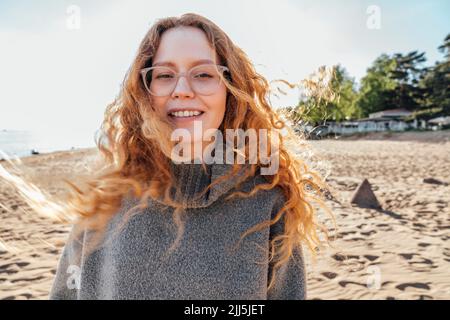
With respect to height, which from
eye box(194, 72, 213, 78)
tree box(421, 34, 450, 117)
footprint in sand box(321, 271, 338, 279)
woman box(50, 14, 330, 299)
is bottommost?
footprint in sand box(321, 271, 338, 279)

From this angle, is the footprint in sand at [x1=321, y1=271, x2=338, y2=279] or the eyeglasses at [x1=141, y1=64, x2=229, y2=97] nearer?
the eyeglasses at [x1=141, y1=64, x2=229, y2=97]

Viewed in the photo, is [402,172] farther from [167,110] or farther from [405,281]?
[167,110]

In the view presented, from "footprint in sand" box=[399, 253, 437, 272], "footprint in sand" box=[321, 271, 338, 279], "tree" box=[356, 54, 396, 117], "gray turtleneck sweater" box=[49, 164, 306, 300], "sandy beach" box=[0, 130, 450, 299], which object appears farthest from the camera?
"tree" box=[356, 54, 396, 117]

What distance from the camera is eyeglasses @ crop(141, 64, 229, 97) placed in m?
1.35

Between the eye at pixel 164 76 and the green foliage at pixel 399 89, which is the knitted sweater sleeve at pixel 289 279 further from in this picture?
the green foliage at pixel 399 89

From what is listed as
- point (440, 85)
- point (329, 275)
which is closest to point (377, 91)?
point (440, 85)

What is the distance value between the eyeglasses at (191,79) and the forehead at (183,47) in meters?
0.04

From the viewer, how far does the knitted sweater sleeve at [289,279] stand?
1.39m

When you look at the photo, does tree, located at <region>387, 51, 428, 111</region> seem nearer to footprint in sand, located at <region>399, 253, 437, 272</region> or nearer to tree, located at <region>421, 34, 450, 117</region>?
tree, located at <region>421, 34, 450, 117</region>

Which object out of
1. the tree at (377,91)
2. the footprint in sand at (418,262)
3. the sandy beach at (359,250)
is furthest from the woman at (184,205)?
the tree at (377,91)

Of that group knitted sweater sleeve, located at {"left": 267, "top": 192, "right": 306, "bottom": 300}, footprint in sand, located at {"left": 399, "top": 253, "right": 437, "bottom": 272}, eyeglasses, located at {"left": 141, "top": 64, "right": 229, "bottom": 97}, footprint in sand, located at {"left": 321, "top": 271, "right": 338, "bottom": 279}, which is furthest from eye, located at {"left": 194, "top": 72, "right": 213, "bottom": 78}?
footprint in sand, located at {"left": 399, "top": 253, "right": 437, "bottom": 272}

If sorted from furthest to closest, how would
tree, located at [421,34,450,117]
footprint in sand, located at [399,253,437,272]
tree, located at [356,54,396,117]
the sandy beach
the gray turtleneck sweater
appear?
tree, located at [356,54,396,117] < tree, located at [421,34,450,117] < footprint in sand, located at [399,253,437,272] < the sandy beach < the gray turtleneck sweater

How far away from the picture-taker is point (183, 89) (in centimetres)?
131
